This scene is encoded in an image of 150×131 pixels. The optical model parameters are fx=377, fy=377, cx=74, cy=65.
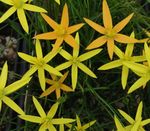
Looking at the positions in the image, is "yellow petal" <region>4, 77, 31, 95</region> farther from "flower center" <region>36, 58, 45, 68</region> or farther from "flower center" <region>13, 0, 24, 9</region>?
"flower center" <region>13, 0, 24, 9</region>

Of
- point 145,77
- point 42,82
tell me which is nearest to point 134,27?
point 145,77

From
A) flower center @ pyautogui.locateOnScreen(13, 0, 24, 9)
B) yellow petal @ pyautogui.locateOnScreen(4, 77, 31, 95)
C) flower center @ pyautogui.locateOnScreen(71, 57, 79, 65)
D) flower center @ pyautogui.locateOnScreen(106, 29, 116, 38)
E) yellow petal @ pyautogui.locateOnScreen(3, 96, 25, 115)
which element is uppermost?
flower center @ pyautogui.locateOnScreen(13, 0, 24, 9)

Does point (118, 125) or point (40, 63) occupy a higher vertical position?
point (40, 63)

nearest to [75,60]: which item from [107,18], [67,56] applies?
[67,56]

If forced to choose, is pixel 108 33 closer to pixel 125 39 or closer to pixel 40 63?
pixel 125 39

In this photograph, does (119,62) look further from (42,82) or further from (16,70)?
(16,70)

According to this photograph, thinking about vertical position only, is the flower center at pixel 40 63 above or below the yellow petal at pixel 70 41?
below

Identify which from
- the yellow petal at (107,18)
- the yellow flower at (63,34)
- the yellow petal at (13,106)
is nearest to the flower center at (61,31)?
the yellow flower at (63,34)

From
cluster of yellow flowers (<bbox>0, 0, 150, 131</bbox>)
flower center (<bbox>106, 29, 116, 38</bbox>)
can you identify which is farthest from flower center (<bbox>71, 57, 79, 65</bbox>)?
flower center (<bbox>106, 29, 116, 38</bbox>)

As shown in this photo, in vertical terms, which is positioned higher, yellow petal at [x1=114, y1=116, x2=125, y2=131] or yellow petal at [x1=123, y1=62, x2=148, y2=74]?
yellow petal at [x1=123, y1=62, x2=148, y2=74]

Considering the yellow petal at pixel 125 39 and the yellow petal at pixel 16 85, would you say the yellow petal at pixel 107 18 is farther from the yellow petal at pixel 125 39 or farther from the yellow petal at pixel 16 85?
the yellow petal at pixel 16 85

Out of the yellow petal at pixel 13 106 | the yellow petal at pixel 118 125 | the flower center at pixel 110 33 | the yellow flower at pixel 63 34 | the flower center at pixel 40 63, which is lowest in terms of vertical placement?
the yellow petal at pixel 118 125
